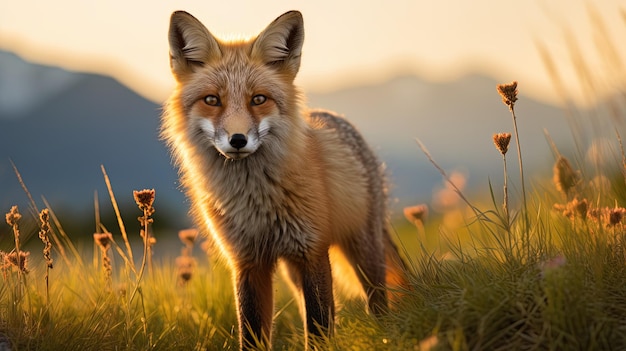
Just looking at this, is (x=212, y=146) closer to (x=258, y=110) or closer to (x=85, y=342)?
(x=258, y=110)

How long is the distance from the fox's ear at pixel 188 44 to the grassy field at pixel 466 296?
921 millimetres

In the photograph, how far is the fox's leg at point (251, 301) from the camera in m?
3.89

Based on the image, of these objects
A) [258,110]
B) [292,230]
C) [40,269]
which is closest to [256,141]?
[258,110]

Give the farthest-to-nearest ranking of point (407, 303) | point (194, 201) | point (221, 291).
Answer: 1. point (221, 291)
2. point (194, 201)
3. point (407, 303)

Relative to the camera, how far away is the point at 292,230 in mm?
3770

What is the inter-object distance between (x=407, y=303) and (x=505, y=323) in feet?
1.68

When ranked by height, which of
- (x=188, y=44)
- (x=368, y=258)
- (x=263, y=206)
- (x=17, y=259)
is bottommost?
(x=368, y=258)

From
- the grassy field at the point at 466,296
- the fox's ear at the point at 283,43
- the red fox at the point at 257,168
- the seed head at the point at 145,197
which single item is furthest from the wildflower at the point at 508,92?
the seed head at the point at 145,197

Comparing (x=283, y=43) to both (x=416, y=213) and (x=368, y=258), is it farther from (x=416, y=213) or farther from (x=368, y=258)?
(x=368, y=258)

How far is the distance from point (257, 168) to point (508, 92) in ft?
4.87

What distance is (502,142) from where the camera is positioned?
319 cm

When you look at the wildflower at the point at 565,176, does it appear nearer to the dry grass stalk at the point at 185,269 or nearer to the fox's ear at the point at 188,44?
the fox's ear at the point at 188,44

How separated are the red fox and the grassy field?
32cm

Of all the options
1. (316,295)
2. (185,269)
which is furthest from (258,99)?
(185,269)
